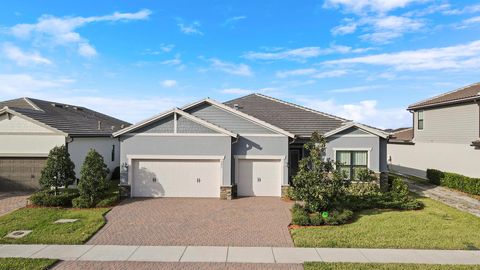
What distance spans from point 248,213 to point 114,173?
46.9 feet

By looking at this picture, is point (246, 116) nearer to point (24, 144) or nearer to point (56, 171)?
point (56, 171)

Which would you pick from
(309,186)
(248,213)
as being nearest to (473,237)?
(309,186)

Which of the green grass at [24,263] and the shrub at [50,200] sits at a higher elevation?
the shrub at [50,200]

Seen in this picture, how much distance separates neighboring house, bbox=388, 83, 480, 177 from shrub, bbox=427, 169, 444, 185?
828 millimetres

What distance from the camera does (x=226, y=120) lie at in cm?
1870

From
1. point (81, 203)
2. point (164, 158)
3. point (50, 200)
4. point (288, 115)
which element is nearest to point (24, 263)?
point (81, 203)

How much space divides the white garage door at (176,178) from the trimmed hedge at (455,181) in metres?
14.6

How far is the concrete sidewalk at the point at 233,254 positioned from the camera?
9469 mm

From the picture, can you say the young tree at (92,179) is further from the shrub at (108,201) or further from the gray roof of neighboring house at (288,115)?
the gray roof of neighboring house at (288,115)

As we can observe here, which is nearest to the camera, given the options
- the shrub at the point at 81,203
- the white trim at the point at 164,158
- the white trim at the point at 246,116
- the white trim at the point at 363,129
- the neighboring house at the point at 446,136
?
the shrub at the point at 81,203

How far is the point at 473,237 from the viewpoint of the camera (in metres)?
11.4

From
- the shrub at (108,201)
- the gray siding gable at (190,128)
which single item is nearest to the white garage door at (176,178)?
the shrub at (108,201)

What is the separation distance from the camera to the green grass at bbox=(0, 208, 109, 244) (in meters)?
10.9

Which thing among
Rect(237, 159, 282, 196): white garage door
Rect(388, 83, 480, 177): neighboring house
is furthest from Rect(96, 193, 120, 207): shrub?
Rect(388, 83, 480, 177): neighboring house
